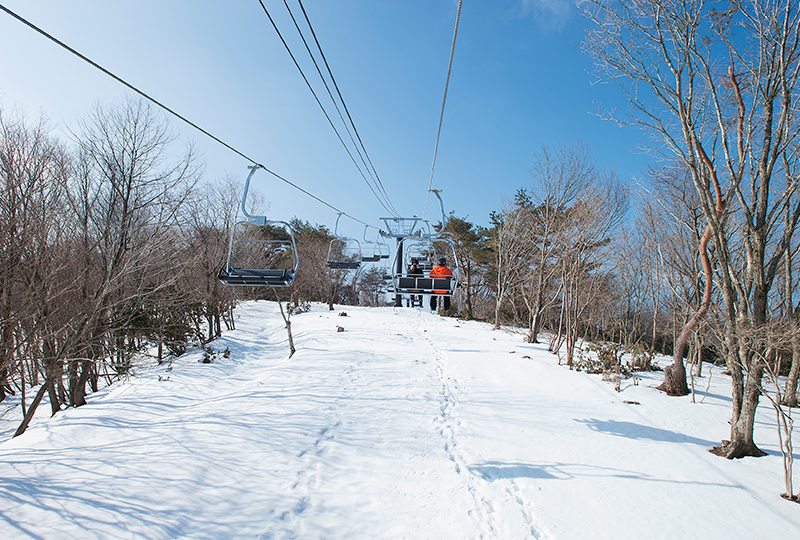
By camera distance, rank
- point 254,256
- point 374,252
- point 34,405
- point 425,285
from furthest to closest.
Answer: point 254,256
point 374,252
point 425,285
point 34,405

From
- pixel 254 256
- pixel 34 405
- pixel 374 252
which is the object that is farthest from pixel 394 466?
pixel 254 256

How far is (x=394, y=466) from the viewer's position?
16.2 ft

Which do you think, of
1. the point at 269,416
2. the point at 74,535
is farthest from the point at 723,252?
the point at 74,535

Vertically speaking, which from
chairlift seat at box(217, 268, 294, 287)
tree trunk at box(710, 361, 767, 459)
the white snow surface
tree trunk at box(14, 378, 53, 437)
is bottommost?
tree trunk at box(14, 378, 53, 437)

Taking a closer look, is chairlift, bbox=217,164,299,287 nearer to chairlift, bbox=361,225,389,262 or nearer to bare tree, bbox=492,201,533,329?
chairlift, bbox=361,225,389,262

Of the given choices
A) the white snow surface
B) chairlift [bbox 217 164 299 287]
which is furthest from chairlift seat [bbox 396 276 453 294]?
chairlift [bbox 217 164 299 287]

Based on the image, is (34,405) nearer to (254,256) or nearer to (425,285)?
(425,285)

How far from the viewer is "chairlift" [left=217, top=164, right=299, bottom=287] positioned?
658 centimetres

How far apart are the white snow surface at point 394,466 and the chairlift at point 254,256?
2.54m

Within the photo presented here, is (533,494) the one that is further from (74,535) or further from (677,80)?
(677,80)

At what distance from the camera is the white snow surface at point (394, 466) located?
3.71 m

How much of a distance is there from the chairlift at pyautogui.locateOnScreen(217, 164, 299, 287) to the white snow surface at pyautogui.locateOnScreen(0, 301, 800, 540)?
2544 mm

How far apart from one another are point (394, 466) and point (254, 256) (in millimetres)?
17580

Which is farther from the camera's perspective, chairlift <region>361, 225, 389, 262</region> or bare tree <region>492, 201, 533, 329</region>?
bare tree <region>492, 201, 533, 329</region>
